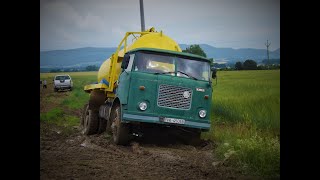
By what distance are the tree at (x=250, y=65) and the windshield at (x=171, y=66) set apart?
88 cm

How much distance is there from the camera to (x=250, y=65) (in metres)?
9.44

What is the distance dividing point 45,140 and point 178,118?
3.26 meters

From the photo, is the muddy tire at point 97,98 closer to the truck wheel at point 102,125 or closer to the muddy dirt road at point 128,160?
Result: the truck wheel at point 102,125

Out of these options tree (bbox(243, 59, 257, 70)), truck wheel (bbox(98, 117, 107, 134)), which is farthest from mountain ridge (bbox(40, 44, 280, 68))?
truck wheel (bbox(98, 117, 107, 134))

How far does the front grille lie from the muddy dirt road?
3.05 feet

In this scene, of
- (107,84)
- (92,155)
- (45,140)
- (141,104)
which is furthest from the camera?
(107,84)

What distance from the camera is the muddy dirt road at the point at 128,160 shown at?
7.34m

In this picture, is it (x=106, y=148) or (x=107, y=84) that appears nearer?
(x=106, y=148)

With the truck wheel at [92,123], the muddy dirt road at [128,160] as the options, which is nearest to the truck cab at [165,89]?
the muddy dirt road at [128,160]

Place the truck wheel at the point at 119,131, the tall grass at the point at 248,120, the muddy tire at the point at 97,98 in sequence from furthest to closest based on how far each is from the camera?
the muddy tire at the point at 97,98 < the truck wheel at the point at 119,131 < the tall grass at the point at 248,120

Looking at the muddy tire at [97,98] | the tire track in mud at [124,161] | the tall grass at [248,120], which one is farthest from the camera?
the muddy tire at [97,98]
